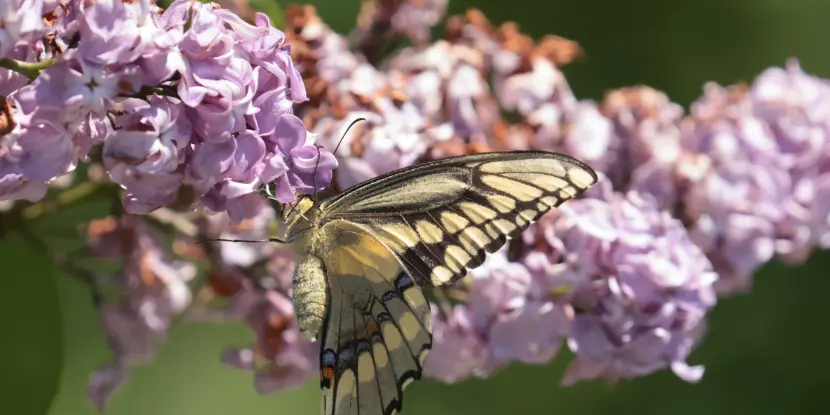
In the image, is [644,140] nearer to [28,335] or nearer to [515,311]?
[515,311]

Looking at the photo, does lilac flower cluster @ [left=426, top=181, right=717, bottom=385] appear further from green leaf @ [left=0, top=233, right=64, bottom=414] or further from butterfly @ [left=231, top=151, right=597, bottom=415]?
green leaf @ [left=0, top=233, right=64, bottom=414]

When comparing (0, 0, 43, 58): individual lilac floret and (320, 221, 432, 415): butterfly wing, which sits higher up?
(0, 0, 43, 58): individual lilac floret

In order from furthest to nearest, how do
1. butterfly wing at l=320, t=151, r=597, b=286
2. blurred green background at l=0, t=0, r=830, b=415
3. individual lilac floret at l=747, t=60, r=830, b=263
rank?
blurred green background at l=0, t=0, r=830, b=415, individual lilac floret at l=747, t=60, r=830, b=263, butterfly wing at l=320, t=151, r=597, b=286

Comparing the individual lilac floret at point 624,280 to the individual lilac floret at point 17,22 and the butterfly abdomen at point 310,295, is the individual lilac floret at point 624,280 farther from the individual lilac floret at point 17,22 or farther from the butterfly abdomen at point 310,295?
the individual lilac floret at point 17,22

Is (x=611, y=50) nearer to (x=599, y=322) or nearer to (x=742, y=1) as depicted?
(x=742, y=1)

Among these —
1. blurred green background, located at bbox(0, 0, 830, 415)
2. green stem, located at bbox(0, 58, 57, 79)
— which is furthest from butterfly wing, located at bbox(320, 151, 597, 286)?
blurred green background, located at bbox(0, 0, 830, 415)

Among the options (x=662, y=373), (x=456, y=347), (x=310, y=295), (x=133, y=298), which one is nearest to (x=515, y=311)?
(x=456, y=347)

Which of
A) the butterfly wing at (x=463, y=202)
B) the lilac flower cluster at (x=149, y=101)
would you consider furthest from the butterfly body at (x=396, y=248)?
the lilac flower cluster at (x=149, y=101)
